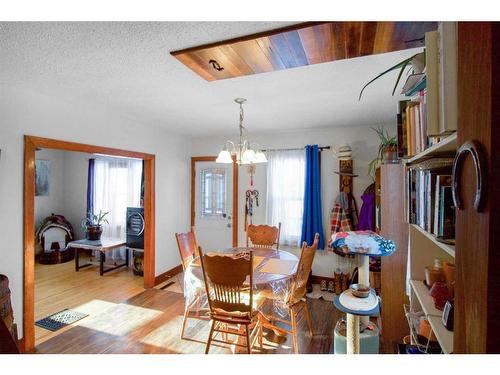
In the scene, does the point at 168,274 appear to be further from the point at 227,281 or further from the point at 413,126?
the point at 413,126

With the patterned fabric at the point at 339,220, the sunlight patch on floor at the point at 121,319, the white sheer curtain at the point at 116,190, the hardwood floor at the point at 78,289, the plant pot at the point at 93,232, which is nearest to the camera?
the sunlight patch on floor at the point at 121,319

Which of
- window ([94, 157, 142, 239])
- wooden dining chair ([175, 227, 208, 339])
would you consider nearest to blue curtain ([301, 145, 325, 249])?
wooden dining chair ([175, 227, 208, 339])

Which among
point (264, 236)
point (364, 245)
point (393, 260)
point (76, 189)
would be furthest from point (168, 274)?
point (364, 245)

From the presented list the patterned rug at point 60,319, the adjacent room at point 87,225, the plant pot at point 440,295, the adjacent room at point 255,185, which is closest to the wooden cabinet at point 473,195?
the adjacent room at point 255,185

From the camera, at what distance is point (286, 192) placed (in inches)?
153

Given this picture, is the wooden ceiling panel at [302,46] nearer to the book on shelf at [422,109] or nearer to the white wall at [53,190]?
the book on shelf at [422,109]

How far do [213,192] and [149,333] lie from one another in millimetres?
2320

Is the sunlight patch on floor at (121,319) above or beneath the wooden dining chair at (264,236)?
beneath

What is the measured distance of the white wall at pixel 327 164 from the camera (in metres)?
3.56

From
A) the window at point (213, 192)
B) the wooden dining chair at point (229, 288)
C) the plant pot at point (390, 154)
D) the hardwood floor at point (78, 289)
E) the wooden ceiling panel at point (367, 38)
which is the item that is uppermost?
the wooden ceiling panel at point (367, 38)

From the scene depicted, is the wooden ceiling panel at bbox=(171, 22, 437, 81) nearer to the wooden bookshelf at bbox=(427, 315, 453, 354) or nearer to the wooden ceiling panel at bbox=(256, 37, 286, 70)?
the wooden ceiling panel at bbox=(256, 37, 286, 70)

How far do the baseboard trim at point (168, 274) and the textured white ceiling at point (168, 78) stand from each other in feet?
7.16

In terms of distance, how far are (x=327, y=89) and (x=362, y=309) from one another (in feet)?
5.47
